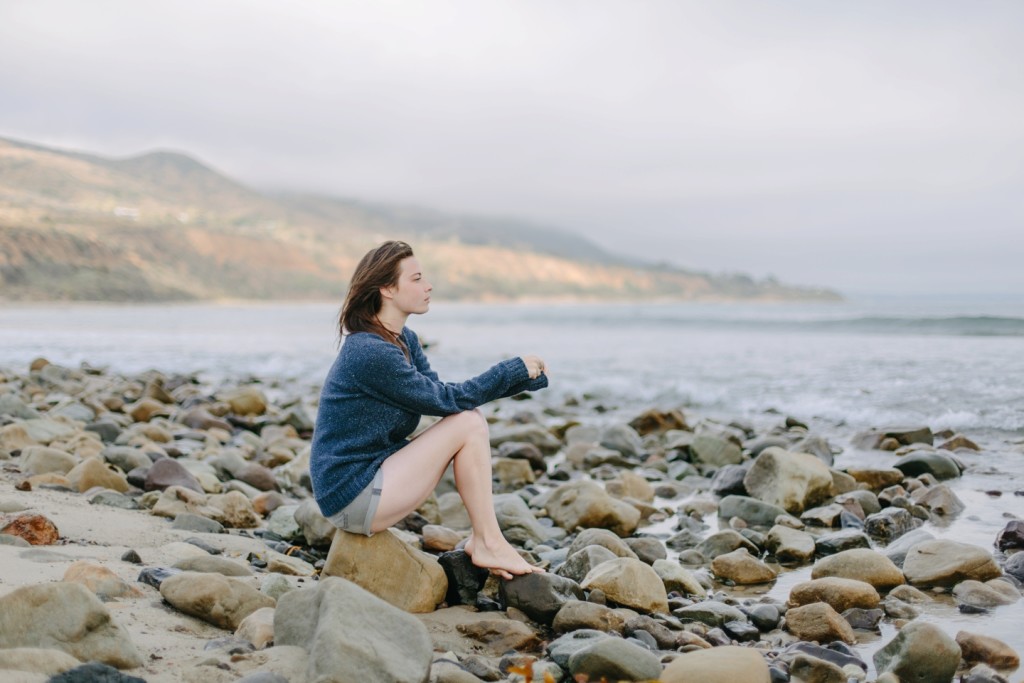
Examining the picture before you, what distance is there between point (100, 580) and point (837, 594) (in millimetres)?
3524

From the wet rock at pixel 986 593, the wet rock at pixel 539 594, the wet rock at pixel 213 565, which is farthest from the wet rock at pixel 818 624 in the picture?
the wet rock at pixel 213 565

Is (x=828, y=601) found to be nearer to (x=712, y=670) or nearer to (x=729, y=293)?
(x=712, y=670)

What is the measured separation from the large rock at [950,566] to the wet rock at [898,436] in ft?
14.1

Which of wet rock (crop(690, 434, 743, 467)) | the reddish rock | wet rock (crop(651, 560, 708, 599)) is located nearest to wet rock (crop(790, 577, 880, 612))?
wet rock (crop(651, 560, 708, 599))

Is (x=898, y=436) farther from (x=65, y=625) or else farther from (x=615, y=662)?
(x=65, y=625)

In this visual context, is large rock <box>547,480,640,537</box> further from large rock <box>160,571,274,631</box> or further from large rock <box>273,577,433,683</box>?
large rock <box>273,577,433,683</box>

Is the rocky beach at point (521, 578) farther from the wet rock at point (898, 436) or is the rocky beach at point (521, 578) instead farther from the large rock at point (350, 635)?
the wet rock at point (898, 436)

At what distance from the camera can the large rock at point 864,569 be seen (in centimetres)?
457

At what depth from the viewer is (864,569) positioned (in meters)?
4.61

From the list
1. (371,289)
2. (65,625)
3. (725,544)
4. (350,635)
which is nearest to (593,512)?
(725,544)

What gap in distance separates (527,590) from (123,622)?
1.82 meters

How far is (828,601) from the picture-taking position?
14.2ft

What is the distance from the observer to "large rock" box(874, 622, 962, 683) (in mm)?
3324

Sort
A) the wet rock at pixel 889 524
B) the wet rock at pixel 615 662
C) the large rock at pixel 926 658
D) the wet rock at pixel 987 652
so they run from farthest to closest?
the wet rock at pixel 889 524
the wet rock at pixel 987 652
the large rock at pixel 926 658
the wet rock at pixel 615 662
